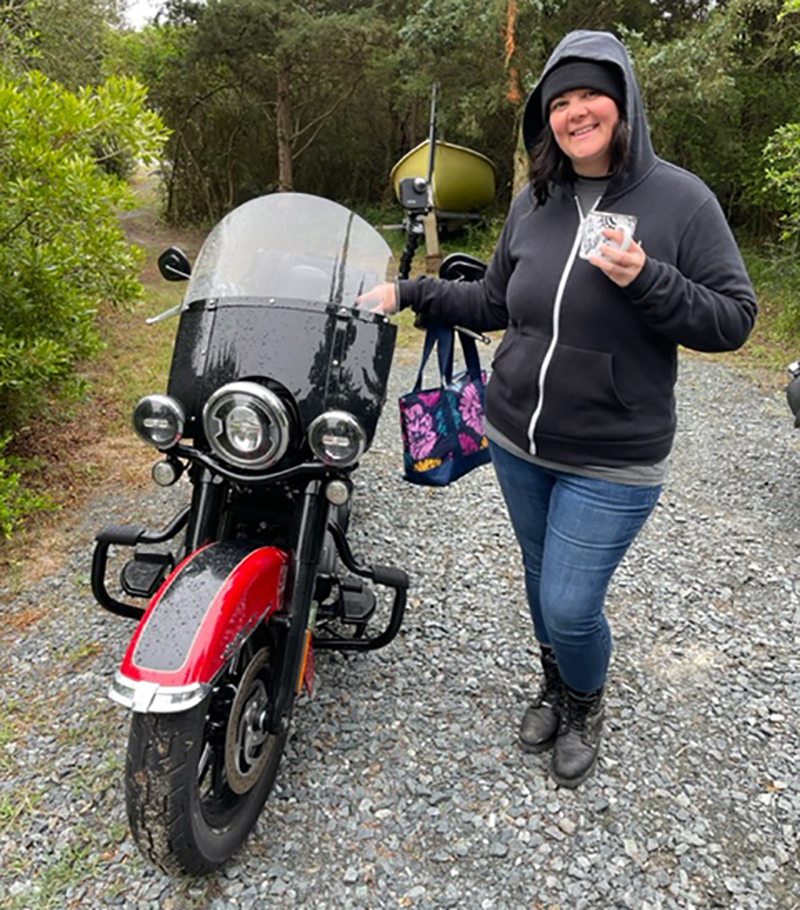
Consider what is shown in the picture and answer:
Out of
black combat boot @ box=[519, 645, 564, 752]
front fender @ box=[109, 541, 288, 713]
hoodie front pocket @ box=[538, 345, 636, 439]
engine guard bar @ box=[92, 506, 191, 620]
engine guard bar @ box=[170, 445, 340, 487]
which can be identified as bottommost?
black combat boot @ box=[519, 645, 564, 752]

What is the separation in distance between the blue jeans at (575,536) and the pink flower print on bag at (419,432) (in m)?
0.35

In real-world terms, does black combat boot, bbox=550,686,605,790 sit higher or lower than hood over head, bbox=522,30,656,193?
lower

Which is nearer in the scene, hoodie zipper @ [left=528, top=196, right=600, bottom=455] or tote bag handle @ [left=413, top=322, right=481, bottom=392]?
hoodie zipper @ [left=528, top=196, right=600, bottom=455]

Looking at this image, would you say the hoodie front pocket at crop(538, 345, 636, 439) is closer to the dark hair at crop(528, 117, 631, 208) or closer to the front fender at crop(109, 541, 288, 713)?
the dark hair at crop(528, 117, 631, 208)

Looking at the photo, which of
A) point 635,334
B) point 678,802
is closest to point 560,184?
point 635,334

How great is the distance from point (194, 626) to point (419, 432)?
97cm

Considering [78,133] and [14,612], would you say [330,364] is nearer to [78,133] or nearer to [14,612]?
[14,612]

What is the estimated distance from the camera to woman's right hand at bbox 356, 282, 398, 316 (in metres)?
2.12

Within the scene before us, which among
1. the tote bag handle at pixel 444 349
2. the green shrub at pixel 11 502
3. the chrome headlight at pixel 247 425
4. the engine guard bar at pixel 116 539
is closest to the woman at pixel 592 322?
the tote bag handle at pixel 444 349

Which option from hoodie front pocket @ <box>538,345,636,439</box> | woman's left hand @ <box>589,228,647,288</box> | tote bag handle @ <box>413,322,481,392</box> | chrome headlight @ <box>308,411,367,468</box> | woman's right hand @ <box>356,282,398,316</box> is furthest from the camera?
tote bag handle @ <box>413,322,481,392</box>

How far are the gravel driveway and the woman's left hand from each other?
1.53 meters

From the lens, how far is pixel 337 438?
1.78 m

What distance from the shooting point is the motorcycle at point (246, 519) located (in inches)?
62.8

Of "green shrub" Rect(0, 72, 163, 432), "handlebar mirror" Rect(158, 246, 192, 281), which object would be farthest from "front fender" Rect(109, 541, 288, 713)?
"green shrub" Rect(0, 72, 163, 432)
